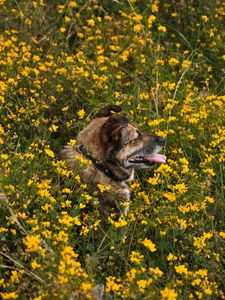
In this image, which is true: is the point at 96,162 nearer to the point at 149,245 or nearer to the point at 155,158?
the point at 155,158

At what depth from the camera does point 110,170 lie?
19.4 ft

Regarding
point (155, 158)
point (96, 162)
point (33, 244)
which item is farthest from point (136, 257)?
point (155, 158)

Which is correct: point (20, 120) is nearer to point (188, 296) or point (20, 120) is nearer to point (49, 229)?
point (49, 229)

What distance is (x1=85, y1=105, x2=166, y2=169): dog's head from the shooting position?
19.0 feet

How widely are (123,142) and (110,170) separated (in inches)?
11.5

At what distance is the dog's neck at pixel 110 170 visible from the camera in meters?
5.81

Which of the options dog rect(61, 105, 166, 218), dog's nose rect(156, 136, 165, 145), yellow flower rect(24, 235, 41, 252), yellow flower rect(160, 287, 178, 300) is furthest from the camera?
dog's nose rect(156, 136, 165, 145)

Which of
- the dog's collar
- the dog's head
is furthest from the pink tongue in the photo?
the dog's collar

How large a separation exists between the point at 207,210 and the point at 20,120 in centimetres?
228

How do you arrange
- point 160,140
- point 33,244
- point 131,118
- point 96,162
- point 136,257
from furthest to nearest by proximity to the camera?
point 131,118 → point 160,140 → point 96,162 → point 136,257 → point 33,244

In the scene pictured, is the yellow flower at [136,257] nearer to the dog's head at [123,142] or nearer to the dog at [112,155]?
the dog at [112,155]

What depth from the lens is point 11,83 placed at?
7086mm

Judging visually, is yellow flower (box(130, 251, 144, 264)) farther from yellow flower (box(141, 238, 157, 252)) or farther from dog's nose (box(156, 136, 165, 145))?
dog's nose (box(156, 136, 165, 145))

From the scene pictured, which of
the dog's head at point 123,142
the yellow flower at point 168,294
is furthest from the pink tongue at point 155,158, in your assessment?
the yellow flower at point 168,294
